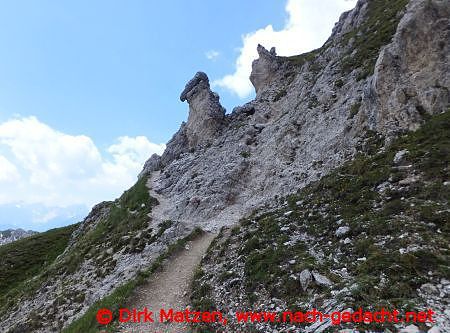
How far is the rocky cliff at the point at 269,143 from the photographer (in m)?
29.0

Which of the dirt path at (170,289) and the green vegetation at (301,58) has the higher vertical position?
the green vegetation at (301,58)

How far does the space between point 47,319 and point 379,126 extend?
34.3 m

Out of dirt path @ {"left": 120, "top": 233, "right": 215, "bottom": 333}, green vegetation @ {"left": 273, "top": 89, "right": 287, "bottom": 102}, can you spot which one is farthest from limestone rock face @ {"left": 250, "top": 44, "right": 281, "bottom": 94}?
dirt path @ {"left": 120, "top": 233, "right": 215, "bottom": 333}

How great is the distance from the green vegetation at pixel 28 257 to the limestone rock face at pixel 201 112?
34.6 m

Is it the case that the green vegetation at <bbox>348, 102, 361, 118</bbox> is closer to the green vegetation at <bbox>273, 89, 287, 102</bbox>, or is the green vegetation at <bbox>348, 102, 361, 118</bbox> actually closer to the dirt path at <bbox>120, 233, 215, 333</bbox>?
the dirt path at <bbox>120, 233, 215, 333</bbox>

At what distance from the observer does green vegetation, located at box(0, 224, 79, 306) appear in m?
55.2

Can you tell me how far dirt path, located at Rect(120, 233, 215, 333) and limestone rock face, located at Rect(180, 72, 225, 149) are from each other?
31.3 m

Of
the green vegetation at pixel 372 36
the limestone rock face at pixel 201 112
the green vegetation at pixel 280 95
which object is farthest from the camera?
the limestone rock face at pixel 201 112

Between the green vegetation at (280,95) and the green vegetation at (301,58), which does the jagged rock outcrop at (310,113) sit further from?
the green vegetation at (301,58)

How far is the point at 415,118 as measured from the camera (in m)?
27.2

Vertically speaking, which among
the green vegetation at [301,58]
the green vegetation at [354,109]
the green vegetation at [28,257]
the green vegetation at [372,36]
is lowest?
the green vegetation at [354,109]

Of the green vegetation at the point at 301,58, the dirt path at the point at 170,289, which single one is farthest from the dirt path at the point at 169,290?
the green vegetation at the point at 301,58

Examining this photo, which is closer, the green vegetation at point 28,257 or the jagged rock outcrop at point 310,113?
the jagged rock outcrop at point 310,113

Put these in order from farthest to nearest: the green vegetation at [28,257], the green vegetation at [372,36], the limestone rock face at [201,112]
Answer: the limestone rock face at [201,112]
the green vegetation at [28,257]
the green vegetation at [372,36]
